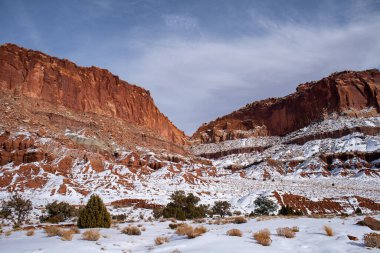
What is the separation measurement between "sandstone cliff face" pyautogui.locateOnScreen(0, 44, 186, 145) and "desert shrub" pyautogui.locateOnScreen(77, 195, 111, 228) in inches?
3566

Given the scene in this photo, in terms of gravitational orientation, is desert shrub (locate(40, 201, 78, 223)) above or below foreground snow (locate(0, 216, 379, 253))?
above

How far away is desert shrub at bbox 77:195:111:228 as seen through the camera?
1747 centimetres

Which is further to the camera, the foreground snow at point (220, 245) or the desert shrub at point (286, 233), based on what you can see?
the desert shrub at point (286, 233)

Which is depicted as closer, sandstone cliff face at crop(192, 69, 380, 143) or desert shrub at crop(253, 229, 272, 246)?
desert shrub at crop(253, 229, 272, 246)

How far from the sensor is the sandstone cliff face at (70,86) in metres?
104

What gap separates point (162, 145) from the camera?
405 feet

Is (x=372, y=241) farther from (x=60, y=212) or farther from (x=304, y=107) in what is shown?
(x=304, y=107)

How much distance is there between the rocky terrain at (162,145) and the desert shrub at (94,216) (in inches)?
942

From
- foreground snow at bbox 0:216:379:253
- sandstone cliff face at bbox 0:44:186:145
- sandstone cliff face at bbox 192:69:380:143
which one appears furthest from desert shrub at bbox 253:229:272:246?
sandstone cliff face at bbox 192:69:380:143

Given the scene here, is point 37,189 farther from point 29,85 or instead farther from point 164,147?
point 164,147

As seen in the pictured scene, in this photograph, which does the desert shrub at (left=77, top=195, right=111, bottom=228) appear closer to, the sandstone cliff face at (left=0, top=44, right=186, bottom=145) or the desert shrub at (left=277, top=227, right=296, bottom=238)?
the desert shrub at (left=277, top=227, right=296, bottom=238)

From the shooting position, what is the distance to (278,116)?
180 metres

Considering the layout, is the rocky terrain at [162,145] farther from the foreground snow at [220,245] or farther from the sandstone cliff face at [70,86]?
the foreground snow at [220,245]

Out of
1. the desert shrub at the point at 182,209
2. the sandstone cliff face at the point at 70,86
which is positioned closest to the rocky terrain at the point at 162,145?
the sandstone cliff face at the point at 70,86
